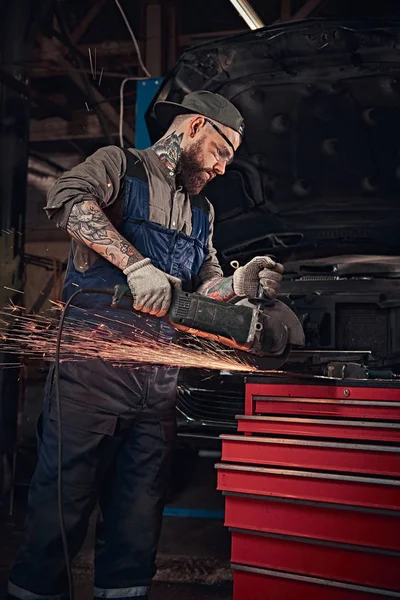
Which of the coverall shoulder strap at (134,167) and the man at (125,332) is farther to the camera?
the coverall shoulder strap at (134,167)

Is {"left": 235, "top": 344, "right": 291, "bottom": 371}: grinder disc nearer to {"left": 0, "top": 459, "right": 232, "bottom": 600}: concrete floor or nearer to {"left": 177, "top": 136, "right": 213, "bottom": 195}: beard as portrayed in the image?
{"left": 177, "top": 136, "right": 213, "bottom": 195}: beard

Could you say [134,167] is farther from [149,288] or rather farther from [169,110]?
[149,288]

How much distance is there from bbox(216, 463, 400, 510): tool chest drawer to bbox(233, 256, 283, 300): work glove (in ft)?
1.72

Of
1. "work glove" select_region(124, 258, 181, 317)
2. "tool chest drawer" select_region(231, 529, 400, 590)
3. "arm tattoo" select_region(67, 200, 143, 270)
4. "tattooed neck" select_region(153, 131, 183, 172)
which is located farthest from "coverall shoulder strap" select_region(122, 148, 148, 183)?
"tool chest drawer" select_region(231, 529, 400, 590)

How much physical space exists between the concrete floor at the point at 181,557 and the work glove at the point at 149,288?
1.33 metres

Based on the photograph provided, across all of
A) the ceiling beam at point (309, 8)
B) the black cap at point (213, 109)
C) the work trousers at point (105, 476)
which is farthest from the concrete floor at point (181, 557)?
the ceiling beam at point (309, 8)

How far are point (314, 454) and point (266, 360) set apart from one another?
1.18ft

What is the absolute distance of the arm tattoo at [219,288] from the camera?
6.84ft

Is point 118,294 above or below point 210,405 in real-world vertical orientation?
above

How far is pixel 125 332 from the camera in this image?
188cm

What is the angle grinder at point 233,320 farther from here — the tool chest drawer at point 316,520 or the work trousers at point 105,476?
the tool chest drawer at point 316,520

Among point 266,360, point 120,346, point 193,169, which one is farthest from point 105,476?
point 193,169

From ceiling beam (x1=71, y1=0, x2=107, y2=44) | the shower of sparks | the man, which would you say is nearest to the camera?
the man

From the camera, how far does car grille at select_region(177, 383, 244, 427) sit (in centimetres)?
279
